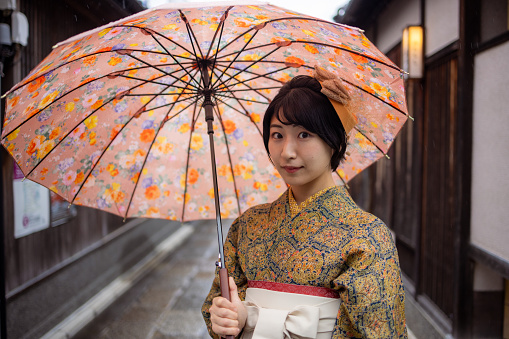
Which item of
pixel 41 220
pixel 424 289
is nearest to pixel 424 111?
pixel 424 289

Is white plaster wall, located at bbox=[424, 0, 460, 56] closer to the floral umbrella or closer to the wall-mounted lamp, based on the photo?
the wall-mounted lamp

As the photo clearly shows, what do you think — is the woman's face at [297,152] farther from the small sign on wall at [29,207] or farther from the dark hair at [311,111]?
the small sign on wall at [29,207]

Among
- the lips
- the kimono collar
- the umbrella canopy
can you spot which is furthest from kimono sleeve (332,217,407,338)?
the umbrella canopy

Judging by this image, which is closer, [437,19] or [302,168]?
[302,168]

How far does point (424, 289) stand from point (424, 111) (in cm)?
246

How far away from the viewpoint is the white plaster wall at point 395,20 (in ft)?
19.4

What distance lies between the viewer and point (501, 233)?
3506 mm

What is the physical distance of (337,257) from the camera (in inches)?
68.1

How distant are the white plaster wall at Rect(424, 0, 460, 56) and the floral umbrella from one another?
2833mm

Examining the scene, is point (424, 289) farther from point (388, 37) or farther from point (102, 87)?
point (102, 87)

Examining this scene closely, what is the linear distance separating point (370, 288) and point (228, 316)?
24.5 inches

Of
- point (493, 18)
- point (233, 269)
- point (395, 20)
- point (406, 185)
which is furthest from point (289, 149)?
point (395, 20)

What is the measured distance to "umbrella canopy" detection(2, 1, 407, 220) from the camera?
6.50ft

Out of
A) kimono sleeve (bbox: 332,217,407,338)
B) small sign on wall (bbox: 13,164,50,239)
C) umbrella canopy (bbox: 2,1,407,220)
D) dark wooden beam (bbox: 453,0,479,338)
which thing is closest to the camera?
kimono sleeve (bbox: 332,217,407,338)
